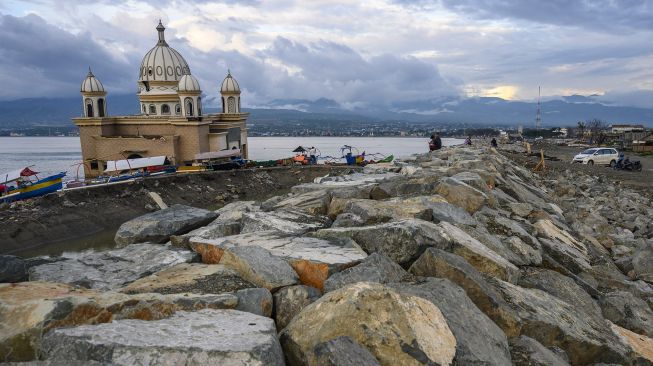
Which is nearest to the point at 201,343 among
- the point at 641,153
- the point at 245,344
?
the point at 245,344

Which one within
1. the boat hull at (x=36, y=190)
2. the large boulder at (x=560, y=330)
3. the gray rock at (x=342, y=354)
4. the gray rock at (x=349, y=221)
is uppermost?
the gray rock at (x=349, y=221)

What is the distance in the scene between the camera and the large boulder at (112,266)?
13.5 feet

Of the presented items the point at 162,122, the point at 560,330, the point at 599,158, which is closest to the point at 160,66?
the point at 162,122

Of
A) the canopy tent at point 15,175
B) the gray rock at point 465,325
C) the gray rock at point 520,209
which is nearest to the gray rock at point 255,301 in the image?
the gray rock at point 465,325

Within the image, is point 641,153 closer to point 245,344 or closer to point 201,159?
point 201,159

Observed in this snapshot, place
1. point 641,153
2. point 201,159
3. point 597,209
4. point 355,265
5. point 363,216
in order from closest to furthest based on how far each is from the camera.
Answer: point 355,265 → point 363,216 → point 597,209 → point 201,159 → point 641,153

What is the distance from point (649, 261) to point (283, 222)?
5.83 meters

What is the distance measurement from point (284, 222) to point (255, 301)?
2166mm

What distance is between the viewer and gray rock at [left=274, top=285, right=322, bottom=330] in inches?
139

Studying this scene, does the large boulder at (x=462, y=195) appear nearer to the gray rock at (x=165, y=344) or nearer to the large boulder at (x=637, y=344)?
the large boulder at (x=637, y=344)

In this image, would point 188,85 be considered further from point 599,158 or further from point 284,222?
point 284,222

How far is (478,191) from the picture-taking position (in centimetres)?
746

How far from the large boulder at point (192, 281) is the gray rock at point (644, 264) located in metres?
6.12

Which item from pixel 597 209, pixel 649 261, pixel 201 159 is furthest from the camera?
pixel 201 159
